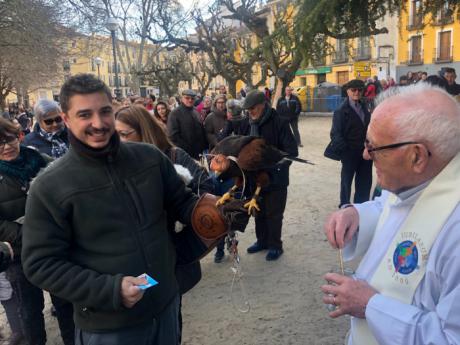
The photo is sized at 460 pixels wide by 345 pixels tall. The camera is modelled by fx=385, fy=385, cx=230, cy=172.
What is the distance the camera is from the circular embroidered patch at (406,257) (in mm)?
1409

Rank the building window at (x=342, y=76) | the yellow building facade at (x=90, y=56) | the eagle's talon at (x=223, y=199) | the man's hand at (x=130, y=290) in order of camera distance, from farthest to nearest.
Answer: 1. the building window at (x=342, y=76)
2. the yellow building facade at (x=90, y=56)
3. the eagle's talon at (x=223, y=199)
4. the man's hand at (x=130, y=290)

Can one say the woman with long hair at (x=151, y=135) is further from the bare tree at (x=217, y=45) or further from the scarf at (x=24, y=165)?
the bare tree at (x=217, y=45)

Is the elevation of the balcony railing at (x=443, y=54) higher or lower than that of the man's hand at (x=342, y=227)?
higher

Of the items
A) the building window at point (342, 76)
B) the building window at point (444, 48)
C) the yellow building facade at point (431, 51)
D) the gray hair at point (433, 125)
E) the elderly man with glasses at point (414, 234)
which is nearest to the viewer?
the elderly man with glasses at point (414, 234)

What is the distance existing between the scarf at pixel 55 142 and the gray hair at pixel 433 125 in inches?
123

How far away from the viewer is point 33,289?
307 cm

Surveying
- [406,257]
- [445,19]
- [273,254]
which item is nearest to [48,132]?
[273,254]

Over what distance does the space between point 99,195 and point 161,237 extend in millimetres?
371

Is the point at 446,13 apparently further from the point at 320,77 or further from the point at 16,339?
the point at 320,77

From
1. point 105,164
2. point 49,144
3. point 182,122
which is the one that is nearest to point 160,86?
point 182,122

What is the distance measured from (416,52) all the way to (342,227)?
40.1 meters

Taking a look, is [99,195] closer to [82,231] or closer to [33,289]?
[82,231]

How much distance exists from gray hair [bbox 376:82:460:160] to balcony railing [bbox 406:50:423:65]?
39.5m

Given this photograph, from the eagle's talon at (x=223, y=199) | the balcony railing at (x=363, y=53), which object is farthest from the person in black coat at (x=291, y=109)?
the balcony railing at (x=363, y=53)
